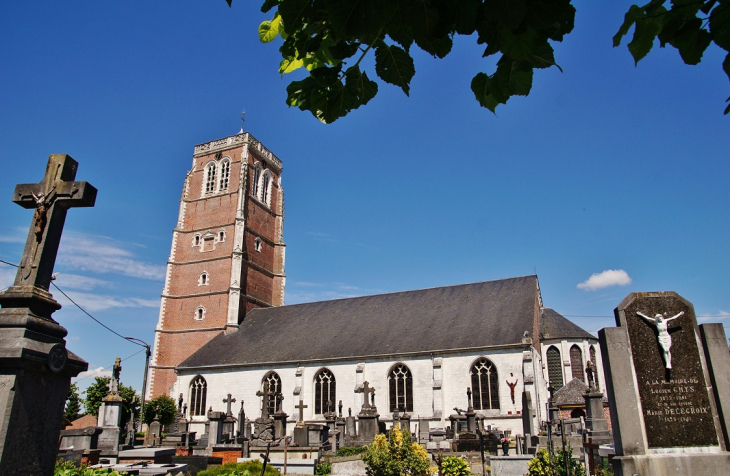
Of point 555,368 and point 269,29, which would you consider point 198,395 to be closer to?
point 555,368

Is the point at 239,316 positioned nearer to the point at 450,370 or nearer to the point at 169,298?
the point at 169,298

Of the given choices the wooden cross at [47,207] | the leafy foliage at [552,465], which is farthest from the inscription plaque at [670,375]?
the wooden cross at [47,207]

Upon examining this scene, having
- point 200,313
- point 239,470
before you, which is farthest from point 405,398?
point 200,313

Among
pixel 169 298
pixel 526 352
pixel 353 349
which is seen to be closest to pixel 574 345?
pixel 526 352

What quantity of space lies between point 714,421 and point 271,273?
33391mm

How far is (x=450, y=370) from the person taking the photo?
22859mm

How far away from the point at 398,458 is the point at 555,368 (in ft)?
61.7

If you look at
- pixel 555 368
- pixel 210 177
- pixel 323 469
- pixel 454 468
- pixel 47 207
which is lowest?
pixel 323 469

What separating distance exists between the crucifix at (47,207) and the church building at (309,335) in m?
17.2

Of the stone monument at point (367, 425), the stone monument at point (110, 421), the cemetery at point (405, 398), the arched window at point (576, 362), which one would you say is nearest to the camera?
the cemetery at point (405, 398)

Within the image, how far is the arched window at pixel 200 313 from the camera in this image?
3288cm

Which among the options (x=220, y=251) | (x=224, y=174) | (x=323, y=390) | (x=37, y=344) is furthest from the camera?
(x=224, y=174)

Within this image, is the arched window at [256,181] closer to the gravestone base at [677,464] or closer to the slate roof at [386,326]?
the slate roof at [386,326]

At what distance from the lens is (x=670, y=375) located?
5.79m
